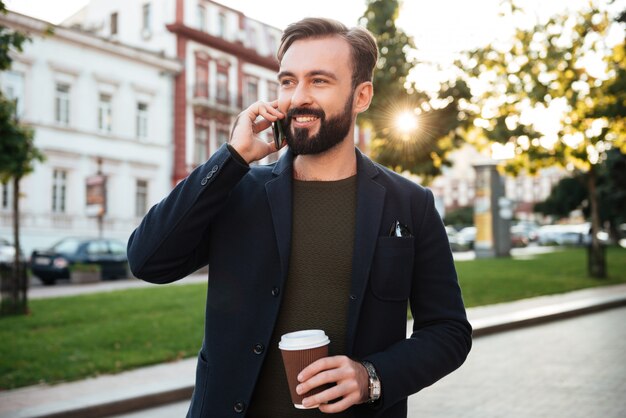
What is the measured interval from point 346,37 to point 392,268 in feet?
2.39

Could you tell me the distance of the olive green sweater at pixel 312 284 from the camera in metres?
2.15

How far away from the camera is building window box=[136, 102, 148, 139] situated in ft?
121

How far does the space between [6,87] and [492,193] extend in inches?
900

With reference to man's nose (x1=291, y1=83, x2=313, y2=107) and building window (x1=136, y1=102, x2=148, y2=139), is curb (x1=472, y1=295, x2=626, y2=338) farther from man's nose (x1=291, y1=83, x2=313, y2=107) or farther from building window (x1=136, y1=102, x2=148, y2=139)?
building window (x1=136, y1=102, x2=148, y2=139)

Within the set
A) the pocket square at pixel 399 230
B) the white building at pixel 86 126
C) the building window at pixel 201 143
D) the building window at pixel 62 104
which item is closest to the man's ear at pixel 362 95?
the pocket square at pixel 399 230

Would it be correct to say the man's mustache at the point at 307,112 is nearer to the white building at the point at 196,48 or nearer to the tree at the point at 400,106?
the tree at the point at 400,106

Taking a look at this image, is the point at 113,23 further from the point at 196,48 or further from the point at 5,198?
the point at 5,198

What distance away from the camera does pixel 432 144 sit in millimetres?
19375

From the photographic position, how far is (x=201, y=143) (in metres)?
40.5

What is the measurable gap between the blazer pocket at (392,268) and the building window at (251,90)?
138 ft

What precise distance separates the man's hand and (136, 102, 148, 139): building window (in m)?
36.2

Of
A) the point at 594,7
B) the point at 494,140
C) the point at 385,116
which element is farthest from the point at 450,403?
the point at 594,7

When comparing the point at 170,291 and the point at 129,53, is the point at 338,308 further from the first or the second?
the point at 129,53

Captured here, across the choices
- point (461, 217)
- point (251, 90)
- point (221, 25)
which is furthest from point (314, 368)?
point (461, 217)
